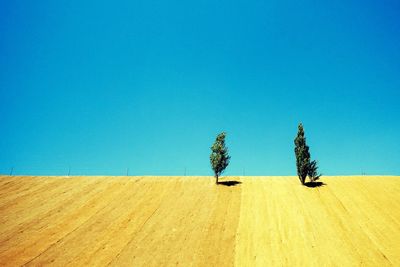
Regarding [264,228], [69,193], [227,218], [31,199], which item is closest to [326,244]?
[264,228]

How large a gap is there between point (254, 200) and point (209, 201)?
5398mm

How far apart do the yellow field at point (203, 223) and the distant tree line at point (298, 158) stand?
1.90m

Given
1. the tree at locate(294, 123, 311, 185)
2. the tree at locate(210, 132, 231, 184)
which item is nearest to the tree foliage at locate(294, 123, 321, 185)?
the tree at locate(294, 123, 311, 185)

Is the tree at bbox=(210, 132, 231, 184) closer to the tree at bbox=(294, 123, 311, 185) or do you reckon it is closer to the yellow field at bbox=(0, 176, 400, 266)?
the yellow field at bbox=(0, 176, 400, 266)

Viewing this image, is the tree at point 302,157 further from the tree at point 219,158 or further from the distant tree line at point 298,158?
the tree at point 219,158

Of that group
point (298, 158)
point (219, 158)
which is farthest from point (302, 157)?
point (219, 158)

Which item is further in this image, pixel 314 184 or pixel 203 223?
pixel 314 184

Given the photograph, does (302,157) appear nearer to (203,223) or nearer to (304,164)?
(304,164)

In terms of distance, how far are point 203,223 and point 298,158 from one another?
17713 millimetres

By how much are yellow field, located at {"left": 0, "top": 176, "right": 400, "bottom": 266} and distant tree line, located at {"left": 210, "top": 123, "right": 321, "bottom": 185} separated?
190 centimetres

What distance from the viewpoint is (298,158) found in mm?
40781

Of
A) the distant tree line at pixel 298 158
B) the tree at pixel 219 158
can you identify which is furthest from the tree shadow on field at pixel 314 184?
the tree at pixel 219 158

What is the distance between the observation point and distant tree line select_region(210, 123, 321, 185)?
132 ft

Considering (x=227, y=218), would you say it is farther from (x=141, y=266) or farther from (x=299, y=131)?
(x=299, y=131)
